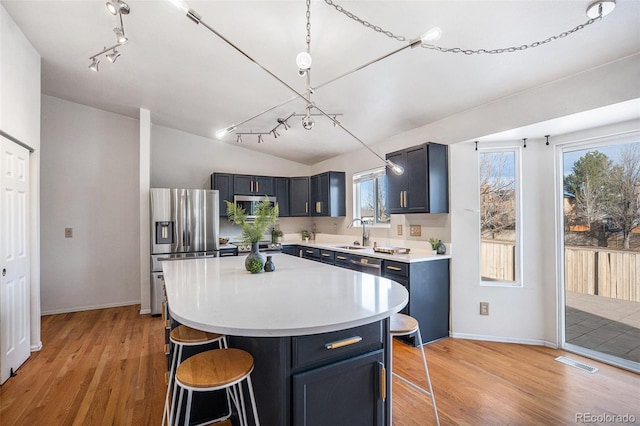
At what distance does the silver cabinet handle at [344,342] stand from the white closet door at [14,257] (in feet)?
9.15

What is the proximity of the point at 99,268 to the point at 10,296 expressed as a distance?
2.14 metres

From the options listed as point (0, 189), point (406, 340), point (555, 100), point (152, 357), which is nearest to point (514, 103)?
point (555, 100)

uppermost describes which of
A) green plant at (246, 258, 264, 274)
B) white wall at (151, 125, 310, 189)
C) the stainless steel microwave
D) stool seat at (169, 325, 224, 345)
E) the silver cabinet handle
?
white wall at (151, 125, 310, 189)

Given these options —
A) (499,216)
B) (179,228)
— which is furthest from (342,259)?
(179,228)

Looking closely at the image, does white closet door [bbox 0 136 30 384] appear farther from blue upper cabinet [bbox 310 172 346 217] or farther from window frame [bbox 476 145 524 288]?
window frame [bbox 476 145 524 288]

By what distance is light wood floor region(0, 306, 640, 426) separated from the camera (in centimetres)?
196

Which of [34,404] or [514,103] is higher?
[514,103]

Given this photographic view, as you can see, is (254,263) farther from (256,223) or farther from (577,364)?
(577,364)

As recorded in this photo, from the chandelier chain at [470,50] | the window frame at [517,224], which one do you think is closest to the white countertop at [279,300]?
the chandelier chain at [470,50]

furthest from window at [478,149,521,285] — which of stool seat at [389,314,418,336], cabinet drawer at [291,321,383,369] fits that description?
cabinet drawer at [291,321,383,369]

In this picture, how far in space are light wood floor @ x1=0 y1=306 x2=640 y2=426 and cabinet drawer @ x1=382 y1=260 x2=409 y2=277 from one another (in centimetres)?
73

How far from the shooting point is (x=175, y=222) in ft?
14.0

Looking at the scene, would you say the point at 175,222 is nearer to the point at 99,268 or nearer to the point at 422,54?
the point at 99,268

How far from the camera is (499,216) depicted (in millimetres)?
3203
